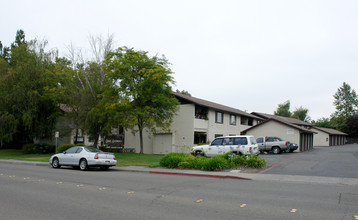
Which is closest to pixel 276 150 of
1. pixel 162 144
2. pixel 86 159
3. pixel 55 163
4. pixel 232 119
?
pixel 232 119

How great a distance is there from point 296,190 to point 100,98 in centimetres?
2203

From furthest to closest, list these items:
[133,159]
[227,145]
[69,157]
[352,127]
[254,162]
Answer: [352,127], [133,159], [227,145], [69,157], [254,162]

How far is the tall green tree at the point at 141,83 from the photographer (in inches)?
1021

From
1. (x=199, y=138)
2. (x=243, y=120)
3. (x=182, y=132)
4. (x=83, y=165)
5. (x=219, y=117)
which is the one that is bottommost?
(x=83, y=165)

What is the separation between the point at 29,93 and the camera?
29.5m

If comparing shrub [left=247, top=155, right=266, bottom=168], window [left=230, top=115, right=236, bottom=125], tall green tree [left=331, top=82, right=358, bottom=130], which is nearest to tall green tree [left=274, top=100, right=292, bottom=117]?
tall green tree [left=331, top=82, right=358, bottom=130]

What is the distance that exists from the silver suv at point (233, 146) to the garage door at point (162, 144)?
968cm

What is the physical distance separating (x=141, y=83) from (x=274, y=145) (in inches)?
563

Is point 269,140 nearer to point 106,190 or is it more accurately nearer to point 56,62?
point 106,190

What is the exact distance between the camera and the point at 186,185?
11.1 metres

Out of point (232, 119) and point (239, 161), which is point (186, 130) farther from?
point (239, 161)

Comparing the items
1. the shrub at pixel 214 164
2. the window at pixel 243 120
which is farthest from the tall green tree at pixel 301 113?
the shrub at pixel 214 164

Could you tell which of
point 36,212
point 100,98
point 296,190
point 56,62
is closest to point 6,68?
point 56,62

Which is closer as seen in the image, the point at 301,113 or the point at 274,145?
the point at 274,145
